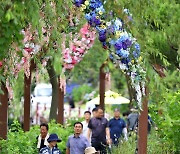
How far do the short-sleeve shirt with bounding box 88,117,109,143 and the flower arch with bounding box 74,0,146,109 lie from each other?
751 centimetres

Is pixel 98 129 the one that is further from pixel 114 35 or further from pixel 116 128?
pixel 114 35

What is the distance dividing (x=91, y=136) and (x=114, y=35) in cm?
846

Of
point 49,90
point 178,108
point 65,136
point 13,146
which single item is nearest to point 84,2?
point 13,146

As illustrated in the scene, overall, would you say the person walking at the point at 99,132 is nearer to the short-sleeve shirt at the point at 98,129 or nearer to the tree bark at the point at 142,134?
the short-sleeve shirt at the point at 98,129

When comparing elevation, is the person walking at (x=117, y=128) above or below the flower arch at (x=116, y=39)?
below

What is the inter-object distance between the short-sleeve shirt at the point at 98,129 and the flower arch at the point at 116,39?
751 cm

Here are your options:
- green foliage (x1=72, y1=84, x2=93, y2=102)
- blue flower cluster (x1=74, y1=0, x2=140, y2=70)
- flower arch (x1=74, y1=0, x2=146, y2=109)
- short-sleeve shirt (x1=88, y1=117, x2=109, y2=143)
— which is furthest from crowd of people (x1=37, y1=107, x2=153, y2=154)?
green foliage (x1=72, y1=84, x2=93, y2=102)

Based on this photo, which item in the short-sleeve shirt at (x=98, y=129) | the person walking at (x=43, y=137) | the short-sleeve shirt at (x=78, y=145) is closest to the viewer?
the short-sleeve shirt at (x=78, y=145)

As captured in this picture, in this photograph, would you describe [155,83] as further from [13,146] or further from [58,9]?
[13,146]

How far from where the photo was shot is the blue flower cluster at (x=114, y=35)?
26.8 feet

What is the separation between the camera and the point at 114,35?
8.30 m

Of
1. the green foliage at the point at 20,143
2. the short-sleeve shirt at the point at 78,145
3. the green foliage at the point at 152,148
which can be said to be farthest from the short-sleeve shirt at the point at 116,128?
the short-sleeve shirt at the point at 78,145

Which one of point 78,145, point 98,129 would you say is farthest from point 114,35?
point 98,129

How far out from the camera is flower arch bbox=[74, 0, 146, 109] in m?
8.18
